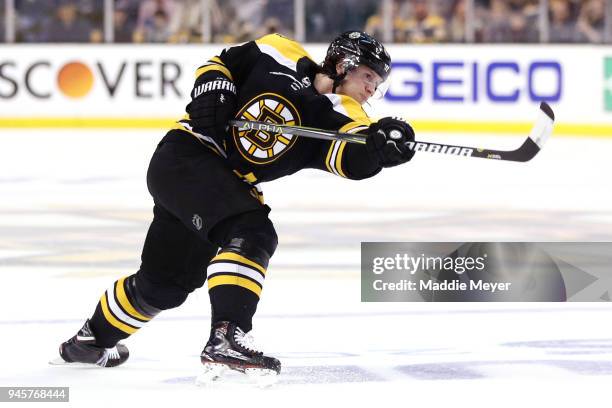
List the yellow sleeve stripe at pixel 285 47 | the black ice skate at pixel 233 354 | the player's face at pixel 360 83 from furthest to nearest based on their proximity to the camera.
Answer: the yellow sleeve stripe at pixel 285 47, the player's face at pixel 360 83, the black ice skate at pixel 233 354

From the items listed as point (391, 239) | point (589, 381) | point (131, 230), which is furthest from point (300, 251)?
point (589, 381)

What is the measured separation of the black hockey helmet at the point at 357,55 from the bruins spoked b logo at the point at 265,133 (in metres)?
0.16

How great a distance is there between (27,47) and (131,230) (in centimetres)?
485

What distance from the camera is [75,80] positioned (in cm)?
1067

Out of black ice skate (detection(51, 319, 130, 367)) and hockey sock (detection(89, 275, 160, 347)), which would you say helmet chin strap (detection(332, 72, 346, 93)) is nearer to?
hockey sock (detection(89, 275, 160, 347))

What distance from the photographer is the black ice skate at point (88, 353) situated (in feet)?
11.2

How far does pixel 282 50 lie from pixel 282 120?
247 mm

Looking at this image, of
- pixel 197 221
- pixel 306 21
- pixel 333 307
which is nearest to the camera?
pixel 197 221

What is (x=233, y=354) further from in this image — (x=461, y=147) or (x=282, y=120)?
(x=461, y=147)

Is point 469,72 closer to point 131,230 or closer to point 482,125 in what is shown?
point 482,125

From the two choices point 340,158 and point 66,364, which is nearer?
point 340,158

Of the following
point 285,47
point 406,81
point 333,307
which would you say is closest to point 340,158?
point 285,47

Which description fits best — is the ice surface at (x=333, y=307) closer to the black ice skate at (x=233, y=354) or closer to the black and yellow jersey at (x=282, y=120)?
the black ice skate at (x=233, y=354)
